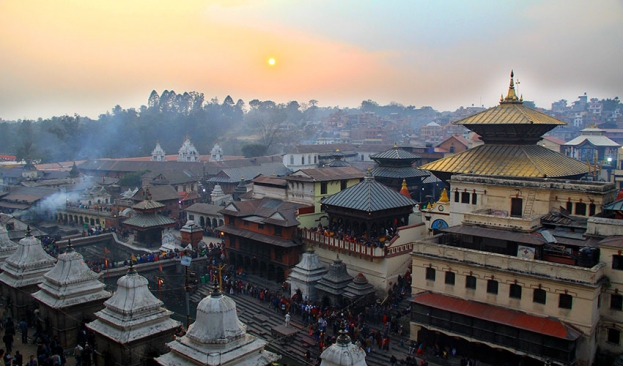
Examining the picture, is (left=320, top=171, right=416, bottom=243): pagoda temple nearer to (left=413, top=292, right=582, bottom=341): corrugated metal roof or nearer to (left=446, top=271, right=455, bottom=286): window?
(left=446, top=271, right=455, bottom=286): window

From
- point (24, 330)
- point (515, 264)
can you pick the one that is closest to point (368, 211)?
point (515, 264)

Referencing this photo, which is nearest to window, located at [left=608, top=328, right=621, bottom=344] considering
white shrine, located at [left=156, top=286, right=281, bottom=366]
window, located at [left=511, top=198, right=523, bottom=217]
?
window, located at [left=511, top=198, right=523, bottom=217]

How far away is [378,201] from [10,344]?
19.9m

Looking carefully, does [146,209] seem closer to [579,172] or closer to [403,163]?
[403,163]

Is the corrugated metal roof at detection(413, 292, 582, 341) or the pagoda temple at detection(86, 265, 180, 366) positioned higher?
the pagoda temple at detection(86, 265, 180, 366)

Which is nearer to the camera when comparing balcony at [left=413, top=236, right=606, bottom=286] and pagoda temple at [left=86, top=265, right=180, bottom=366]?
pagoda temple at [left=86, top=265, right=180, bottom=366]

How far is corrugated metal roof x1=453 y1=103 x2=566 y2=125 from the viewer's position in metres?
28.0

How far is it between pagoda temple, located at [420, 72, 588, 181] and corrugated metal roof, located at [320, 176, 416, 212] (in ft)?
10.3

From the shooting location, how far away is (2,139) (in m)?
119

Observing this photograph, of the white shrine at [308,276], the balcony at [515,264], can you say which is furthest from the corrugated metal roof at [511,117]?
the white shrine at [308,276]

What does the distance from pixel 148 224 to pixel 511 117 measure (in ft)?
95.0

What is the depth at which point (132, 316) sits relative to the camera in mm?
16578

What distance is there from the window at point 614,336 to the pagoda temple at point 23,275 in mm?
24717

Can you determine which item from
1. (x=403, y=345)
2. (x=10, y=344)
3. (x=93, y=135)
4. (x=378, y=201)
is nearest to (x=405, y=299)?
(x=403, y=345)
